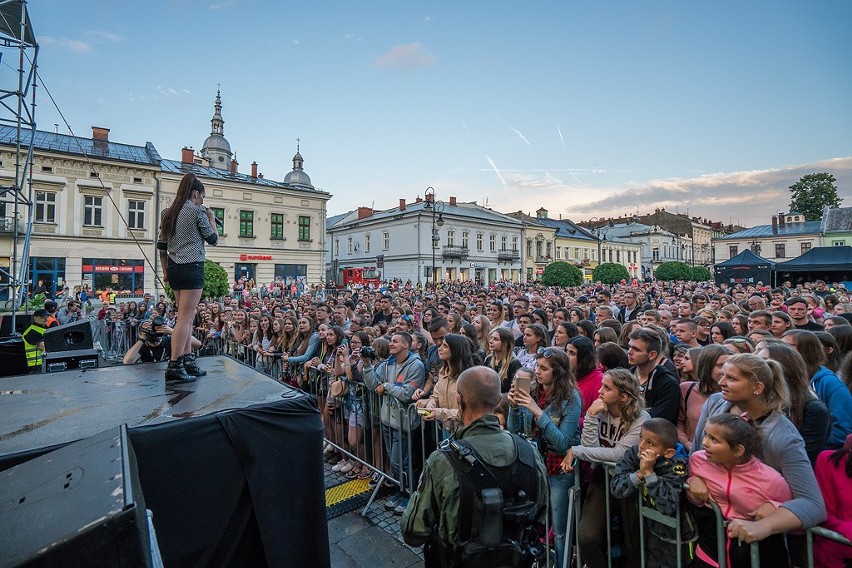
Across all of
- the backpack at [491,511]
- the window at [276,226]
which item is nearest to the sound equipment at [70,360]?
the backpack at [491,511]

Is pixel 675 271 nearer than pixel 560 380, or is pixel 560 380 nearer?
pixel 560 380

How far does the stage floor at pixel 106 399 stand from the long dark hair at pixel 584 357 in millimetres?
2635

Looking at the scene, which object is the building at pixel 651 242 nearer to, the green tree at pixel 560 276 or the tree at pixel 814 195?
the tree at pixel 814 195

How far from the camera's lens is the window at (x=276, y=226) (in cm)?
3662

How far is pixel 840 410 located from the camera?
3.11 metres

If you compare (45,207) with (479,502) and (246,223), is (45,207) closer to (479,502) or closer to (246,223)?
(246,223)

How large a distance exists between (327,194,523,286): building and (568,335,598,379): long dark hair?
129 feet

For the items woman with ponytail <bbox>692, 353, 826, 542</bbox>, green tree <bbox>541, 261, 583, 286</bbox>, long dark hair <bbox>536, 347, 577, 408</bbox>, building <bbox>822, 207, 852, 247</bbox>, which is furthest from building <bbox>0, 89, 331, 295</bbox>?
building <bbox>822, 207, 852, 247</bbox>

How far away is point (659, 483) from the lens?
2594 mm

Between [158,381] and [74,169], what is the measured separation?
3360 centimetres

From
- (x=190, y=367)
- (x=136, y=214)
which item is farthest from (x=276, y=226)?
(x=190, y=367)

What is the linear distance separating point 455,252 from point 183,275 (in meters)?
45.7

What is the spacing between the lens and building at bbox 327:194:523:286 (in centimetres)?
4666

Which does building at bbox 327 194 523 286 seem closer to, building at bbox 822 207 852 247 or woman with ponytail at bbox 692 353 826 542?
building at bbox 822 207 852 247
